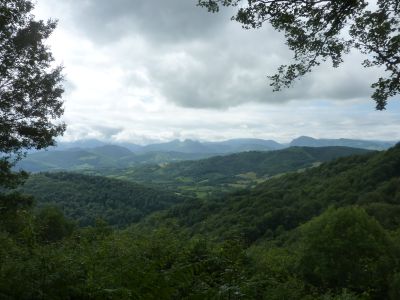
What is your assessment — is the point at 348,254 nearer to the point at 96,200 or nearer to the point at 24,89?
the point at 24,89

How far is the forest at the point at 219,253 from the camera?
8.02 meters

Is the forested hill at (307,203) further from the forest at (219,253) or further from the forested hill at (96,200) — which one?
the forested hill at (96,200)

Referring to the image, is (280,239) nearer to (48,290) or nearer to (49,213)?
(49,213)

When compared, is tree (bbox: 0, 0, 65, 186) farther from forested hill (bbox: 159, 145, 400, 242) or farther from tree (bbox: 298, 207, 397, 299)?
forested hill (bbox: 159, 145, 400, 242)

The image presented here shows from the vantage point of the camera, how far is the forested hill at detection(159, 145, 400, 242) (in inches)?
3760

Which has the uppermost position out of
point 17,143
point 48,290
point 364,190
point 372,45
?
point 372,45

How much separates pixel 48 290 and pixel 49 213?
179 feet

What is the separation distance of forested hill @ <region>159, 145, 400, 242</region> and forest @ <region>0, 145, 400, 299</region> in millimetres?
410

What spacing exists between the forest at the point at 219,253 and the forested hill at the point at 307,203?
16.2 inches

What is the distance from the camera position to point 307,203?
115375 mm

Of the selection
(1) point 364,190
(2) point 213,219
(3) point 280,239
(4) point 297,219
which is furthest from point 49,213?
(1) point 364,190

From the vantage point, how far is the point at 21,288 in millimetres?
8094

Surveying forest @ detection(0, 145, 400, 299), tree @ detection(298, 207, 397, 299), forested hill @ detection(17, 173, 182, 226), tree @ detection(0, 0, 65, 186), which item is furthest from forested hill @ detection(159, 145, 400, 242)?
tree @ detection(0, 0, 65, 186)

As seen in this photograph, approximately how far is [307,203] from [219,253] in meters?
109
